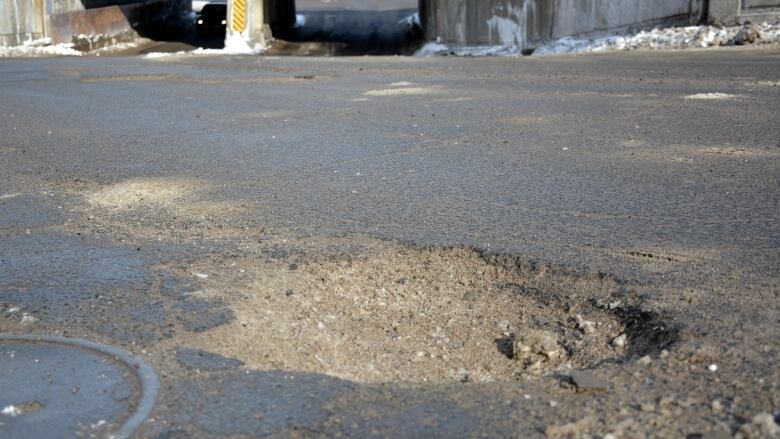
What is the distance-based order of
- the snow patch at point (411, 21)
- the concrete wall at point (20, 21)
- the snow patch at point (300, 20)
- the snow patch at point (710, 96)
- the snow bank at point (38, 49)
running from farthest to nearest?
the snow patch at point (300, 20) → the snow patch at point (411, 21) → the concrete wall at point (20, 21) → the snow bank at point (38, 49) → the snow patch at point (710, 96)

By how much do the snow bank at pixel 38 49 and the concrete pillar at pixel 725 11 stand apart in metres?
19.6

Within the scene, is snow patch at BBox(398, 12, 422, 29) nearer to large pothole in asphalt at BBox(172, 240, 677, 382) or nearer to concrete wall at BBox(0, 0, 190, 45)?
concrete wall at BBox(0, 0, 190, 45)

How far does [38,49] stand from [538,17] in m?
16.5

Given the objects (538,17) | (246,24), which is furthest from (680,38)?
(246,24)

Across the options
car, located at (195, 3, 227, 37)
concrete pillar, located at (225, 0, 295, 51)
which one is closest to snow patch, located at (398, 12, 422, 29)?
car, located at (195, 3, 227, 37)

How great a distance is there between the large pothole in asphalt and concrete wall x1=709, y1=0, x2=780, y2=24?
1801cm

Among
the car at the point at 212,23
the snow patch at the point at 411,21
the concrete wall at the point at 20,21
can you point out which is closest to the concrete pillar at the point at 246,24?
the concrete wall at the point at 20,21

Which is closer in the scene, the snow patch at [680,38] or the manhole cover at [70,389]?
the manhole cover at [70,389]

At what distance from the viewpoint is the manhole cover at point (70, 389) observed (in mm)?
3717

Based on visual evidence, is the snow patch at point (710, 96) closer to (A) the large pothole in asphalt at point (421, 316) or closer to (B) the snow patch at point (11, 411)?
(A) the large pothole in asphalt at point (421, 316)

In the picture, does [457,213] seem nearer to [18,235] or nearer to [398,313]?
[398,313]

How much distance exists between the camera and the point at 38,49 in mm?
30297

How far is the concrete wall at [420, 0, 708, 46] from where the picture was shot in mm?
23547

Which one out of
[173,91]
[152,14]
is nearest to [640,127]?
[173,91]
